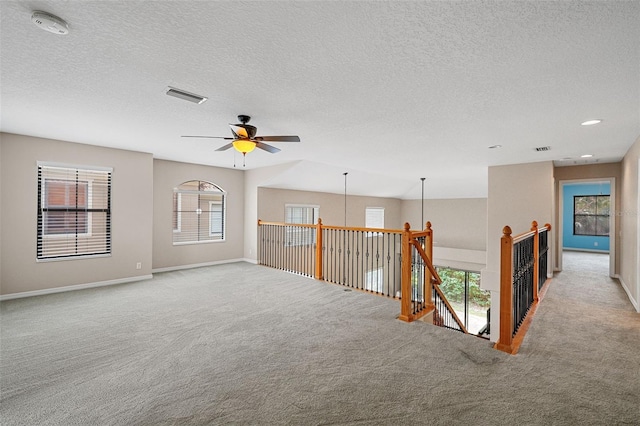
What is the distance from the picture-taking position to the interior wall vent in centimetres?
277

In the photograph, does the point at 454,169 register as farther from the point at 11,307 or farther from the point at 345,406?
the point at 11,307

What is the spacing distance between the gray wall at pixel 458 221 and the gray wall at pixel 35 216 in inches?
378

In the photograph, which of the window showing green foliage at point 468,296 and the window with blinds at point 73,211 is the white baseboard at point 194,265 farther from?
the window showing green foliage at point 468,296

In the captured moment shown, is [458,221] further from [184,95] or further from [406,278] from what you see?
[184,95]

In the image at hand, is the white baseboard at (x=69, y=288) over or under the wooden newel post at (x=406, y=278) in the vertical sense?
under

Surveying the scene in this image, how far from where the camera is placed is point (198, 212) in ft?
22.9

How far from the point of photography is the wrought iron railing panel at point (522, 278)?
325 cm

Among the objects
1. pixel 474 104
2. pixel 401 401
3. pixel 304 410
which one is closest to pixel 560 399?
pixel 401 401

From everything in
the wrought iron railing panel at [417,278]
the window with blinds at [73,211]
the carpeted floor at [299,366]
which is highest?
the window with blinds at [73,211]

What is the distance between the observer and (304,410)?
1.98 meters

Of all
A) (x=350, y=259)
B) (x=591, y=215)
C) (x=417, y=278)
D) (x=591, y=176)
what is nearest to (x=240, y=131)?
(x=417, y=278)

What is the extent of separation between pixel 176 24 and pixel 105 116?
8.13ft

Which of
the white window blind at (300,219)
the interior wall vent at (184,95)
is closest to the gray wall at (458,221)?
the white window blind at (300,219)

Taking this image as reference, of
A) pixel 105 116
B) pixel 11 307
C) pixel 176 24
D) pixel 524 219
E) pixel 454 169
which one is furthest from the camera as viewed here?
pixel 454 169
